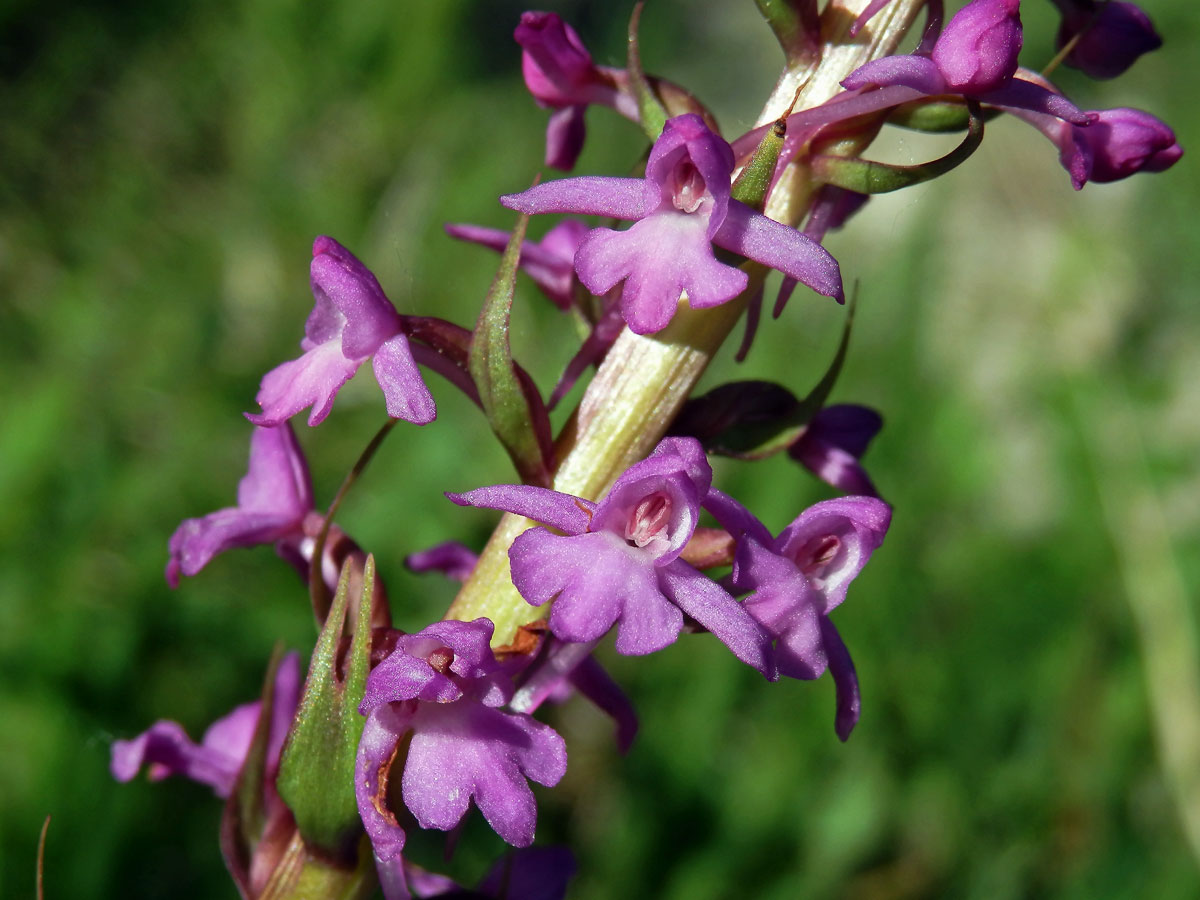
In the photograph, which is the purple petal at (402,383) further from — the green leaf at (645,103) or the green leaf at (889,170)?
the green leaf at (889,170)

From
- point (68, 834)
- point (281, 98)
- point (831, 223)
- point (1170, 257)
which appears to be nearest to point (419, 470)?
point (68, 834)

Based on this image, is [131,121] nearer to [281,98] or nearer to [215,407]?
[281,98]

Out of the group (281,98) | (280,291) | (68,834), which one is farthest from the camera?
(281,98)

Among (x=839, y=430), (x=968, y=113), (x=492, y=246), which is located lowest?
(x=839, y=430)

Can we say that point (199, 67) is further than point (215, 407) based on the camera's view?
Yes

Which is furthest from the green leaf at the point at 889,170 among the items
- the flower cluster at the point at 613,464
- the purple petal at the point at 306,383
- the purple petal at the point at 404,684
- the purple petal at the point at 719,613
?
the purple petal at the point at 404,684

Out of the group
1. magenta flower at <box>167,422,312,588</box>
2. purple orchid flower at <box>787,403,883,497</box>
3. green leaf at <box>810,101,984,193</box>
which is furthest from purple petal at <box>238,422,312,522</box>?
green leaf at <box>810,101,984,193</box>
